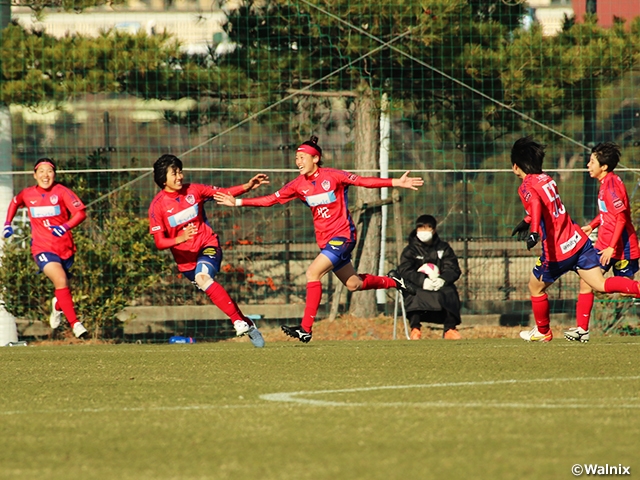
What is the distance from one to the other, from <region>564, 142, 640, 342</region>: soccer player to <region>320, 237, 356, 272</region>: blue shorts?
6.10 feet

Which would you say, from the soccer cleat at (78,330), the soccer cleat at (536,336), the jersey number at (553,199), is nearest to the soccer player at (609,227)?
the soccer cleat at (536,336)

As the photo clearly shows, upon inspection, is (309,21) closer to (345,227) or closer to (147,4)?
(147,4)

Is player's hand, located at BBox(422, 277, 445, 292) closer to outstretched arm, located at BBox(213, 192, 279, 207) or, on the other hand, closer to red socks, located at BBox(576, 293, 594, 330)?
red socks, located at BBox(576, 293, 594, 330)

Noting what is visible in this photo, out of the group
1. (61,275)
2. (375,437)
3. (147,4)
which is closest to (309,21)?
(147,4)

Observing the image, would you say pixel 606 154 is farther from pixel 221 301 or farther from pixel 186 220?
pixel 186 220

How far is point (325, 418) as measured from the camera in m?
4.77

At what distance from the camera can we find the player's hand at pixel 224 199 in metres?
9.18

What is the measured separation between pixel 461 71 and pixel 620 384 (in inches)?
374

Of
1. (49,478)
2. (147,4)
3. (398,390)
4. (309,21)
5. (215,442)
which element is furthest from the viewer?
(147,4)

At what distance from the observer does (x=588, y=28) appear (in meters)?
15.0

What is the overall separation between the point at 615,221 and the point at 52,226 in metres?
5.22

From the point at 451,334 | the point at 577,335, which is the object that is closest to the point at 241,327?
the point at 577,335

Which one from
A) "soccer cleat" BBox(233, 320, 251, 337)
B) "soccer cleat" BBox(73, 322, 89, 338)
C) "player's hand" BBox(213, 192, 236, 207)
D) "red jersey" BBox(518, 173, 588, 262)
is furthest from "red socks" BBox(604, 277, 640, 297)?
"soccer cleat" BBox(73, 322, 89, 338)

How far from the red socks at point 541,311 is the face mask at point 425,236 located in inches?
145
